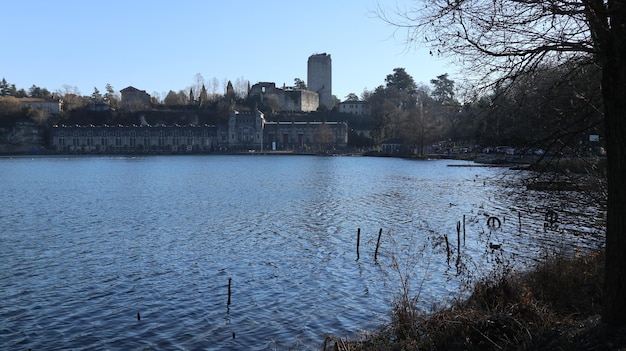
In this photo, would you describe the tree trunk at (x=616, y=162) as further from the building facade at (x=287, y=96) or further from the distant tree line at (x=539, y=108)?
the building facade at (x=287, y=96)

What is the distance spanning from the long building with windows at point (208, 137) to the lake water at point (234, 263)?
118252mm

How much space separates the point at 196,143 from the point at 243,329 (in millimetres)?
158035

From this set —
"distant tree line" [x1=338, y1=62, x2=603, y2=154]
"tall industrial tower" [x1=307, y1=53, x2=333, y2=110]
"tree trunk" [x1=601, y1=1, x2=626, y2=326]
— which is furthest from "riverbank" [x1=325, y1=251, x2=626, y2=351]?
"tall industrial tower" [x1=307, y1=53, x2=333, y2=110]

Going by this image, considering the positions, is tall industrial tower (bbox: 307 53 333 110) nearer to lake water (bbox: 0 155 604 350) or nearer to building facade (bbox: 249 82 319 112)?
building facade (bbox: 249 82 319 112)

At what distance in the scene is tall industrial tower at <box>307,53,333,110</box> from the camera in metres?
178

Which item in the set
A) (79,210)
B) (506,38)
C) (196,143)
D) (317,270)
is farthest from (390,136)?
(506,38)

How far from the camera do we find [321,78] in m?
182

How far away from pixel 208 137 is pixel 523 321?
161 meters

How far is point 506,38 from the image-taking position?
733 cm

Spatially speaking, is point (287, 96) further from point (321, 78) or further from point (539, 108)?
point (539, 108)

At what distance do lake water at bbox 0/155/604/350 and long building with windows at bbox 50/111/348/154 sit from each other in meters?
118

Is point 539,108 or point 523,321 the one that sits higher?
point 539,108

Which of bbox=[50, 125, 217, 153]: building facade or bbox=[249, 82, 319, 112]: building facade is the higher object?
bbox=[249, 82, 319, 112]: building facade

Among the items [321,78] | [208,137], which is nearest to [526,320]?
[208,137]
